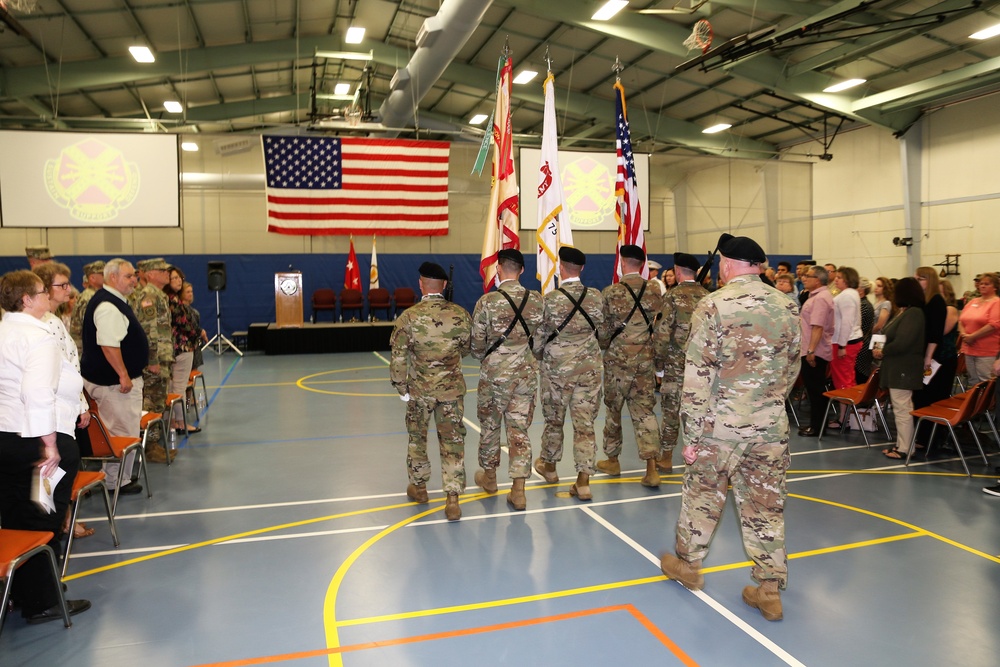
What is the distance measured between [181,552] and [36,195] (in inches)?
462

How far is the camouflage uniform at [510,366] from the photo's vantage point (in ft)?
15.6

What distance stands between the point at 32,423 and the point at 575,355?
3.43 metres

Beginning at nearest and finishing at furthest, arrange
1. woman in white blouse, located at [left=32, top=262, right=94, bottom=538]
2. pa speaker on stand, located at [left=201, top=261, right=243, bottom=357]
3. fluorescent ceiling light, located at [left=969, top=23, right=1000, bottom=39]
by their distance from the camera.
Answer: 1. woman in white blouse, located at [left=32, top=262, right=94, bottom=538]
2. fluorescent ceiling light, located at [left=969, top=23, right=1000, bottom=39]
3. pa speaker on stand, located at [left=201, top=261, right=243, bottom=357]

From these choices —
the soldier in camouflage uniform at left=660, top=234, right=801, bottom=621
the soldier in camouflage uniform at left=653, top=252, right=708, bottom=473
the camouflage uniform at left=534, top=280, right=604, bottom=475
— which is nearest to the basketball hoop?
the soldier in camouflage uniform at left=653, top=252, right=708, bottom=473

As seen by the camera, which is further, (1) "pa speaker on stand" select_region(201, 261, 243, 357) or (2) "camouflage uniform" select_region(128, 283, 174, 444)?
(1) "pa speaker on stand" select_region(201, 261, 243, 357)

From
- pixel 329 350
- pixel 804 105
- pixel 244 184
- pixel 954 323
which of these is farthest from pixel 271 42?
pixel 954 323

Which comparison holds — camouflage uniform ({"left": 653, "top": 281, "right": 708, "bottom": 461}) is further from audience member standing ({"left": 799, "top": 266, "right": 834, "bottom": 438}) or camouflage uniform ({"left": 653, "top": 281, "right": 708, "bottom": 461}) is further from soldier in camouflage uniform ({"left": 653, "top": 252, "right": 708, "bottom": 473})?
audience member standing ({"left": 799, "top": 266, "right": 834, "bottom": 438})

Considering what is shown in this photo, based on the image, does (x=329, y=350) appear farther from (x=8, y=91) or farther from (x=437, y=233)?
(x=8, y=91)

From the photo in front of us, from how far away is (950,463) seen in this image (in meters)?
6.18

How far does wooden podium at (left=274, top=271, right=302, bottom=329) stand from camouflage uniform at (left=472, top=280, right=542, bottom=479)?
477 inches

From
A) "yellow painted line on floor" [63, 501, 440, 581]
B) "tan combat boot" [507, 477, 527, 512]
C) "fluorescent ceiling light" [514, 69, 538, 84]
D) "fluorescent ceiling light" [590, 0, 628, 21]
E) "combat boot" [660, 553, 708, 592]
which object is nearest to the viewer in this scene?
"combat boot" [660, 553, 708, 592]

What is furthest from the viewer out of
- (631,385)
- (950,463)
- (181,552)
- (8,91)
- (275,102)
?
(275,102)

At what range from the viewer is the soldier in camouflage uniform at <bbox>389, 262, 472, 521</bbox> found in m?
4.67

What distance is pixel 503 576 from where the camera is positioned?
3779 millimetres
